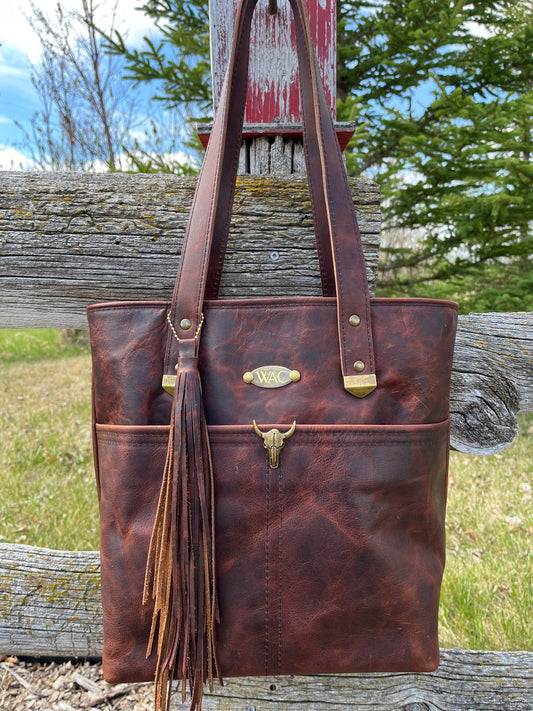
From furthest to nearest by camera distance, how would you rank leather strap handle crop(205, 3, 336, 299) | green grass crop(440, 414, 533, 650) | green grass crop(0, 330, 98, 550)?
green grass crop(0, 330, 98, 550) < green grass crop(440, 414, 533, 650) < leather strap handle crop(205, 3, 336, 299)

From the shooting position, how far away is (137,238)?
1.34m

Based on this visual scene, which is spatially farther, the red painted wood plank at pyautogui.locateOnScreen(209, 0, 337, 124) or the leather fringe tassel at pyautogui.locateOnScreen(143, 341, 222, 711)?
the red painted wood plank at pyautogui.locateOnScreen(209, 0, 337, 124)

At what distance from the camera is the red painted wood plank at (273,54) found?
143 cm

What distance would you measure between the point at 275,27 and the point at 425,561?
155 centimetres

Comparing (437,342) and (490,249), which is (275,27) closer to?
(437,342)

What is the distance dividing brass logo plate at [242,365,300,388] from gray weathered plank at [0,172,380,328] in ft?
1.11

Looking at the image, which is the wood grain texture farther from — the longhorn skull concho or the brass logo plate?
the brass logo plate

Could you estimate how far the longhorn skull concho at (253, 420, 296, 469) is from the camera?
42.3 inches

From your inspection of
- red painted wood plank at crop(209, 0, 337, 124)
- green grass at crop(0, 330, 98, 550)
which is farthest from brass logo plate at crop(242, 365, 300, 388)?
green grass at crop(0, 330, 98, 550)

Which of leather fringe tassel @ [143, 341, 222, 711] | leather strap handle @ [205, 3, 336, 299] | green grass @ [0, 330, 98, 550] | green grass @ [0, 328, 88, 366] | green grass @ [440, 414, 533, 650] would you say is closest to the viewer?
leather fringe tassel @ [143, 341, 222, 711]

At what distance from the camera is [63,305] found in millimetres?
1404

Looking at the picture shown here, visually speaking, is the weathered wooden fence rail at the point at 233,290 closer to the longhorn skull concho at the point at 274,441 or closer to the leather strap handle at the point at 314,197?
the leather strap handle at the point at 314,197

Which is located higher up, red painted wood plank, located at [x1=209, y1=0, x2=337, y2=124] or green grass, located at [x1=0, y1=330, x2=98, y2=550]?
red painted wood plank, located at [x1=209, y1=0, x2=337, y2=124]

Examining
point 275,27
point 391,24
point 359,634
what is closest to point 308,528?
point 359,634
